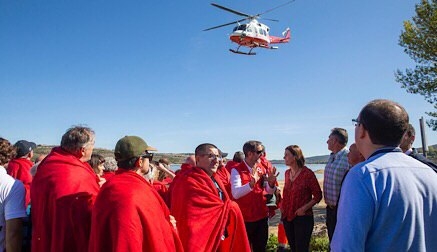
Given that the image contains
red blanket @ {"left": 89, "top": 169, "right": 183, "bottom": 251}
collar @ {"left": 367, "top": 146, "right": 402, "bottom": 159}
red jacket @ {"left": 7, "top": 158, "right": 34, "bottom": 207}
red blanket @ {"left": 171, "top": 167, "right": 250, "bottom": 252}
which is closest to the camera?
collar @ {"left": 367, "top": 146, "right": 402, "bottom": 159}

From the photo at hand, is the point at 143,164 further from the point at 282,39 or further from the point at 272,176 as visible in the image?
the point at 282,39

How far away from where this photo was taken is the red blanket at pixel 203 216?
403cm

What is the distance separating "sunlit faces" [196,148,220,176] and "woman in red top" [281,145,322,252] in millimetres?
1678

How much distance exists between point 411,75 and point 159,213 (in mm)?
14569

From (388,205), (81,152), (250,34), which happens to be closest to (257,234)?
(81,152)

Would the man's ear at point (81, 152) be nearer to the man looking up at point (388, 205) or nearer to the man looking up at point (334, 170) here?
the man looking up at point (388, 205)

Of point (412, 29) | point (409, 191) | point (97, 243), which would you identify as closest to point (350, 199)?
point (409, 191)

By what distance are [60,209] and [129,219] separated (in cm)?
79

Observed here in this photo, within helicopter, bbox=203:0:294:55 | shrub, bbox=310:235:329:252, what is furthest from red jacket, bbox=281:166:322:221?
helicopter, bbox=203:0:294:55

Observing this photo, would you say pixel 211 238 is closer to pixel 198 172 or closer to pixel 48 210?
pixel 198 172

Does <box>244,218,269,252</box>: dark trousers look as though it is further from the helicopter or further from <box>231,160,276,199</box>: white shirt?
the helicopter

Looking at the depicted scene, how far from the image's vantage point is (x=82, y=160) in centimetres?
354

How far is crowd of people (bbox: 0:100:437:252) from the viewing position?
1.84m

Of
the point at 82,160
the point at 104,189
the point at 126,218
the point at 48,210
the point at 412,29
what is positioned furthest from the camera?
the point at 412,29
